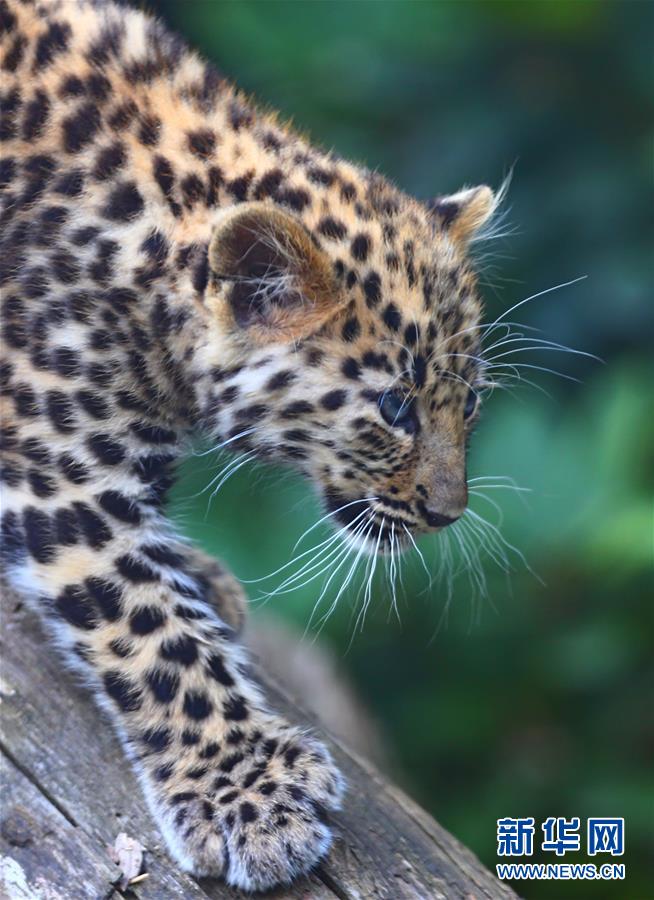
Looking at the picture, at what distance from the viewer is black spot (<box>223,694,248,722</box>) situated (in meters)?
4.38

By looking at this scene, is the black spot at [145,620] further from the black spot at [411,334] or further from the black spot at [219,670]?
the black spot at [411,334]

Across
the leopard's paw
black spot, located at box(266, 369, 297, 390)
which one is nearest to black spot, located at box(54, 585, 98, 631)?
the leopard's paw

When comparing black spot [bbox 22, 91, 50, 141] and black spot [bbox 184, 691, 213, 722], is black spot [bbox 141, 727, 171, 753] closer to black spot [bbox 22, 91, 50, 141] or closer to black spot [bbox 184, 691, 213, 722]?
black spot [bbox 184, 691, 213, 722]

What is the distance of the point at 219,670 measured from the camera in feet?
14.6

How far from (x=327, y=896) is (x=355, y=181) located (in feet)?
7.85

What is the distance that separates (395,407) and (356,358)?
21 cm

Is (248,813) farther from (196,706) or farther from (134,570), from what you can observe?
(134,570)

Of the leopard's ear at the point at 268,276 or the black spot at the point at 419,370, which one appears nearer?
the leopard's ear at the point at 268,276

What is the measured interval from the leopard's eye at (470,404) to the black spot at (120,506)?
3.90ft

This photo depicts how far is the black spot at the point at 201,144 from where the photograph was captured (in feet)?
14.4

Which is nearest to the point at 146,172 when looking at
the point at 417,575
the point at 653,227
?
the point at 417,575

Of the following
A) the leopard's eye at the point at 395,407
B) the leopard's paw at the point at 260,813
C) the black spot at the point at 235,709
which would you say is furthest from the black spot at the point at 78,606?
the leopard's eye at the point at 395,407

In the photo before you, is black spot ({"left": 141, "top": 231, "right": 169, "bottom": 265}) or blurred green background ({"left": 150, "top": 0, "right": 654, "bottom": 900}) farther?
blurred green background ({"left": 150, "top": 0, "right": 654, "bottom": 900})

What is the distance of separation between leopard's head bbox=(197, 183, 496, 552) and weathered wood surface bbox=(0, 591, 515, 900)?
1.00 metres
